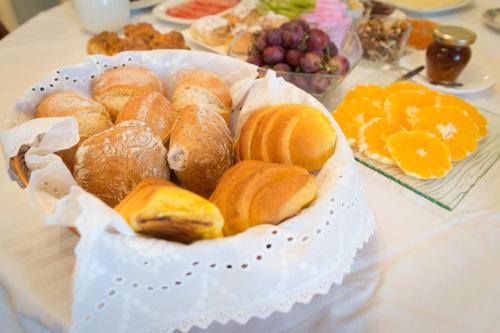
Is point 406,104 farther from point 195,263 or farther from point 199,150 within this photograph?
point 195,263

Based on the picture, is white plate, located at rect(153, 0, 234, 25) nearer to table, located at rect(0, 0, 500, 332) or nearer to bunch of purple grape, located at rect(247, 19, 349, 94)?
bunch of purple grape, located at rect(247, 19, 349, 94)

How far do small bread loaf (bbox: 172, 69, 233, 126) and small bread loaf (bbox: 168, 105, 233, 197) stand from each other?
0.09 meters

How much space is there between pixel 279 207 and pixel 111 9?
1.13 meters

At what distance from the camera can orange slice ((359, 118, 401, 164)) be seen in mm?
764

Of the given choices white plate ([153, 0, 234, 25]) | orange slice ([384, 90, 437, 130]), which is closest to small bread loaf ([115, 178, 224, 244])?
orange slice ([384, 90, 437, 130])

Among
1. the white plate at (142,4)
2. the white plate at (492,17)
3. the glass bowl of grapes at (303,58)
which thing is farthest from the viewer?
the white plate at (142,4)

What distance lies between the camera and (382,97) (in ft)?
3.01

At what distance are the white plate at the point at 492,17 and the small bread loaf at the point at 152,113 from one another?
1285 mm

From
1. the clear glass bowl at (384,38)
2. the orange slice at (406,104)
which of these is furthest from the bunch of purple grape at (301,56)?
the clear glass bowl at (384,38)

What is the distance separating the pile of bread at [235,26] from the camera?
1.11 metres

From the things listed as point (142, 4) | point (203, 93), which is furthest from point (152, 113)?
point (142, 4)

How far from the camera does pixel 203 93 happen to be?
2.29ft

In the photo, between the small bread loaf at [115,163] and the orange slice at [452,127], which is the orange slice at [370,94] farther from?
the small bread loaf at [115,163]

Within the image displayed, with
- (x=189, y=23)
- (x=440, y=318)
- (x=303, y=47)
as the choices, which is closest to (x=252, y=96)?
(x=303, y=47)
